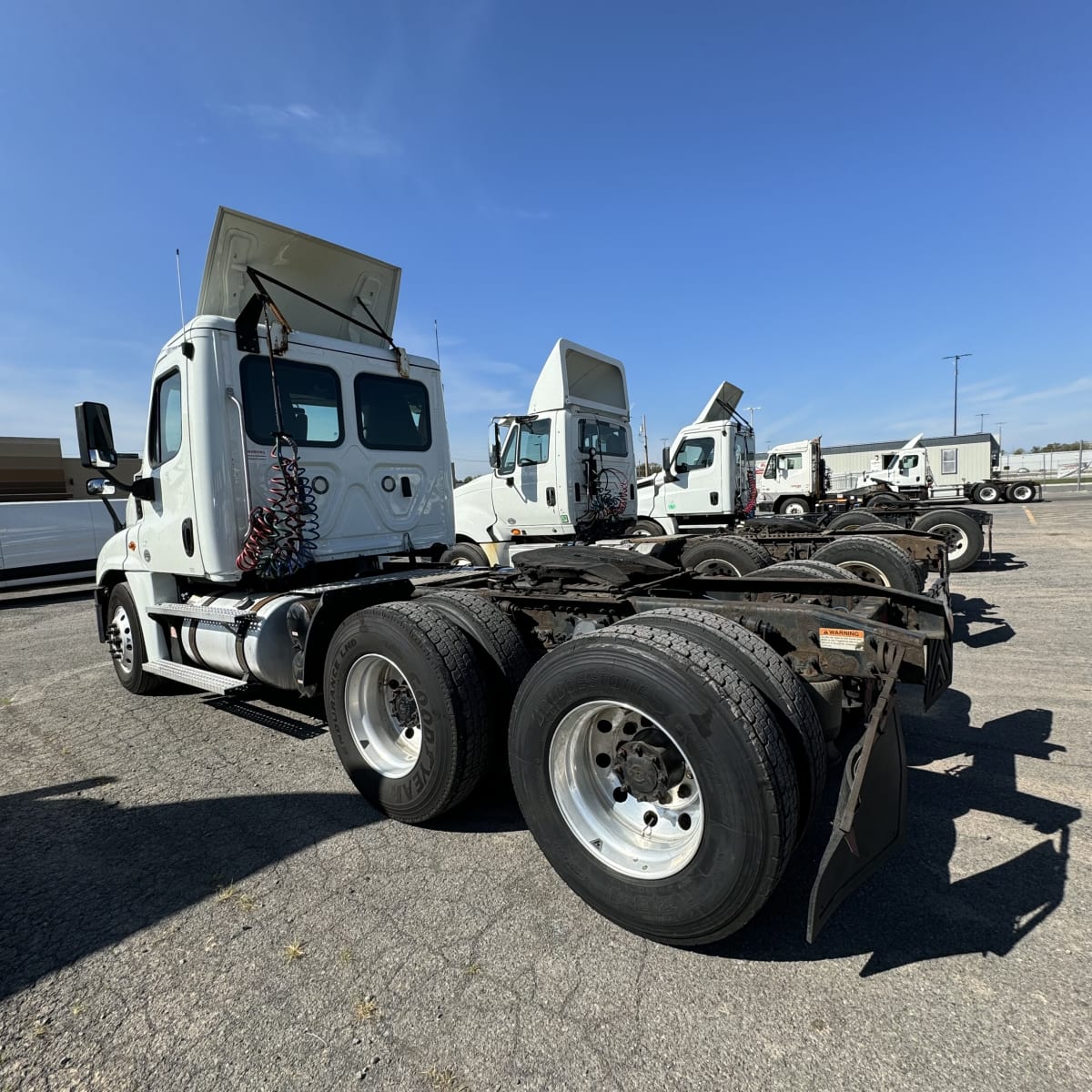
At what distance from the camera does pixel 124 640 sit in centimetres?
559

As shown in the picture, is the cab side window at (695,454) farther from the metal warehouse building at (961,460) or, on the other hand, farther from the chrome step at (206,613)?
the metal warehouse building at (961,460)

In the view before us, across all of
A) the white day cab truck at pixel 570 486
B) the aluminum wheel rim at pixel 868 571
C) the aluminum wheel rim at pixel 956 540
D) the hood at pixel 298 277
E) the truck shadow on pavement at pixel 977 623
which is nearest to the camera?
the hood at pixel 298 277

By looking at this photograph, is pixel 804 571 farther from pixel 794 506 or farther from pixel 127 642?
pixel 794 506

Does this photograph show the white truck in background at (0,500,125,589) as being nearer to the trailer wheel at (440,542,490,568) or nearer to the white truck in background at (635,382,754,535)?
the trailer wheel at (440,542,490,568)

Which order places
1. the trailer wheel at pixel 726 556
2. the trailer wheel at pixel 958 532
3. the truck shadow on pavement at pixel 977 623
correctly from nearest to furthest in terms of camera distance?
the truck shadow on pavement at pixel 977 623, the trailer wheel at pixel 726 556, the trailer wheel at pixel 958 532

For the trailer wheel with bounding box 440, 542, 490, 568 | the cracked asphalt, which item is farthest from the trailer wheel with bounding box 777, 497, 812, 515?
the cracked asphalt

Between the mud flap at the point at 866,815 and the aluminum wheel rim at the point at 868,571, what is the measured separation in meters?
3.86

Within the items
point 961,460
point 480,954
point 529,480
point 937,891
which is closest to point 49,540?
point 529,480

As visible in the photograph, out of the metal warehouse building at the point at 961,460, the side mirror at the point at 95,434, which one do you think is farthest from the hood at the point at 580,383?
the metal warehouse building at the point at 961,460

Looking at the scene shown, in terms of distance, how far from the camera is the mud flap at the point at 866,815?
6.20ft

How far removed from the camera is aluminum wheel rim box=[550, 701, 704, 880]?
7.73 feet

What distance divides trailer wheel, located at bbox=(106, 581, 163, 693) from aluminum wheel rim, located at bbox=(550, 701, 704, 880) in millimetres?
4408

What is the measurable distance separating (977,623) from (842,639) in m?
5.86

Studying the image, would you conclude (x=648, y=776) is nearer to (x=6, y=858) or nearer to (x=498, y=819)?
(x=498, y=819)
